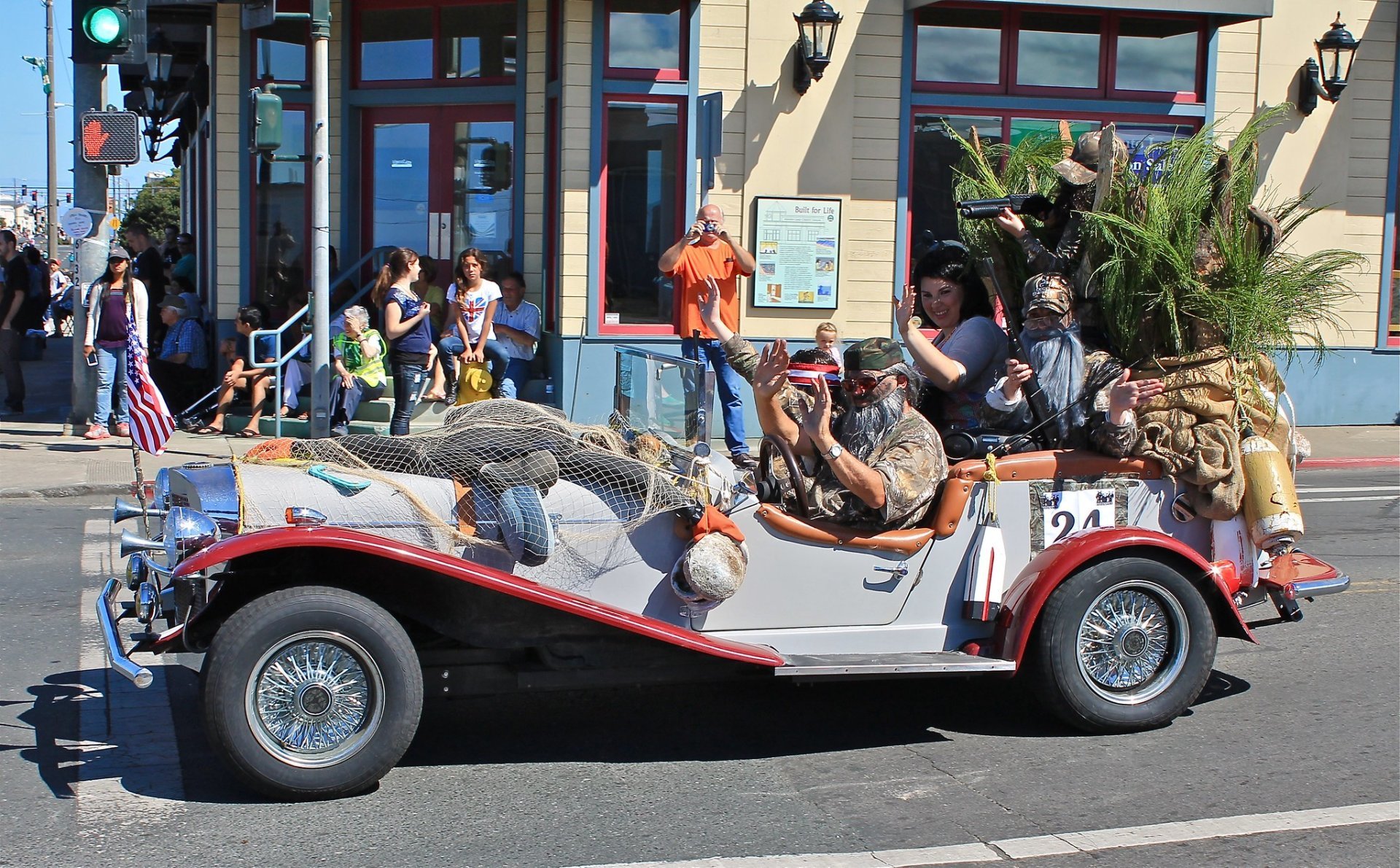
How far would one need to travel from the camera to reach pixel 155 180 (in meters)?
76.1

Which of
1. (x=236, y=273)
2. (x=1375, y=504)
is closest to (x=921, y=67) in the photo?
(x=1375, y=504)

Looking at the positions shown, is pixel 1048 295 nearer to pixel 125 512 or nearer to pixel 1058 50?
pixel 125 512

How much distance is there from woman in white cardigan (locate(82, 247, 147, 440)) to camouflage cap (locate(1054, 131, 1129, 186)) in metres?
8.82

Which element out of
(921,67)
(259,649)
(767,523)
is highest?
(921,67)

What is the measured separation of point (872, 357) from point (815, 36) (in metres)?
8.70

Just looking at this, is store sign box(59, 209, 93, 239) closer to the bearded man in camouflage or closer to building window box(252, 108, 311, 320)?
building window box(252, 108, 311, 320)

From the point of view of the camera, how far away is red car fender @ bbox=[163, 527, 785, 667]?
164 inches

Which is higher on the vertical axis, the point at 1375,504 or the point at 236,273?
the point at 236,273

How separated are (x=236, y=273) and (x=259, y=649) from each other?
36.1 ft

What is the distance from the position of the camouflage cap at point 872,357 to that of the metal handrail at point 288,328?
797 cm

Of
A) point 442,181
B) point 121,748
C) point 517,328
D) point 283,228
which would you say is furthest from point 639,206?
point 121,748

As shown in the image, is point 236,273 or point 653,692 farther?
point 236,273

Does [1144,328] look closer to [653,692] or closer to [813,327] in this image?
[653,692]

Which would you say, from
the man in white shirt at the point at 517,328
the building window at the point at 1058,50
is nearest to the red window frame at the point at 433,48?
the man in white shirt at the point at 517,328
